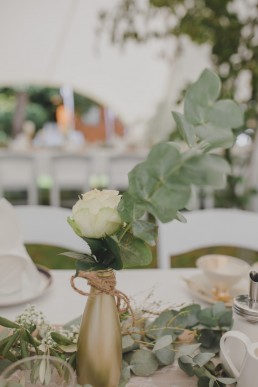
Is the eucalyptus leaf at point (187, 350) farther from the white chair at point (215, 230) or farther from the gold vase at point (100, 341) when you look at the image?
the white chair at point (215, 230)

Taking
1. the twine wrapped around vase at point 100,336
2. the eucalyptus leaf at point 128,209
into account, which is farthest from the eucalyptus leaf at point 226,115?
the twine wrapped around vase at point 100,336

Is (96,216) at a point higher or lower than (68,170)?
higher

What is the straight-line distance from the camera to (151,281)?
1.27m

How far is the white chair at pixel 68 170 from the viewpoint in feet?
13.4

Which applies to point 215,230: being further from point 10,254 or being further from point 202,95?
point 202,95

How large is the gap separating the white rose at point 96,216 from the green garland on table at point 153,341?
249mm

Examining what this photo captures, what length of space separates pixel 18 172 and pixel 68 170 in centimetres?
47

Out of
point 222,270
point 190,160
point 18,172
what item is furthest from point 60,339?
point 18,172

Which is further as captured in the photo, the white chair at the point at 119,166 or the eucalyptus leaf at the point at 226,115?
the white chair at the point at 119,166

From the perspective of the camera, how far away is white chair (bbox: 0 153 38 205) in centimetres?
405

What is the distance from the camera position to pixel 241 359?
0.76 meters

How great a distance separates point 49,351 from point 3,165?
3.47 m

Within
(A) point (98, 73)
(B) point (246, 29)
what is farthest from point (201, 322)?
(A) point (98, 73)

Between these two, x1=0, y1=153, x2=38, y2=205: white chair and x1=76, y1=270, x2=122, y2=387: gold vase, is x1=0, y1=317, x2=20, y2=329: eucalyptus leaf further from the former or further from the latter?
x1=0, y1=153, x2=38, y2=205: white chair
